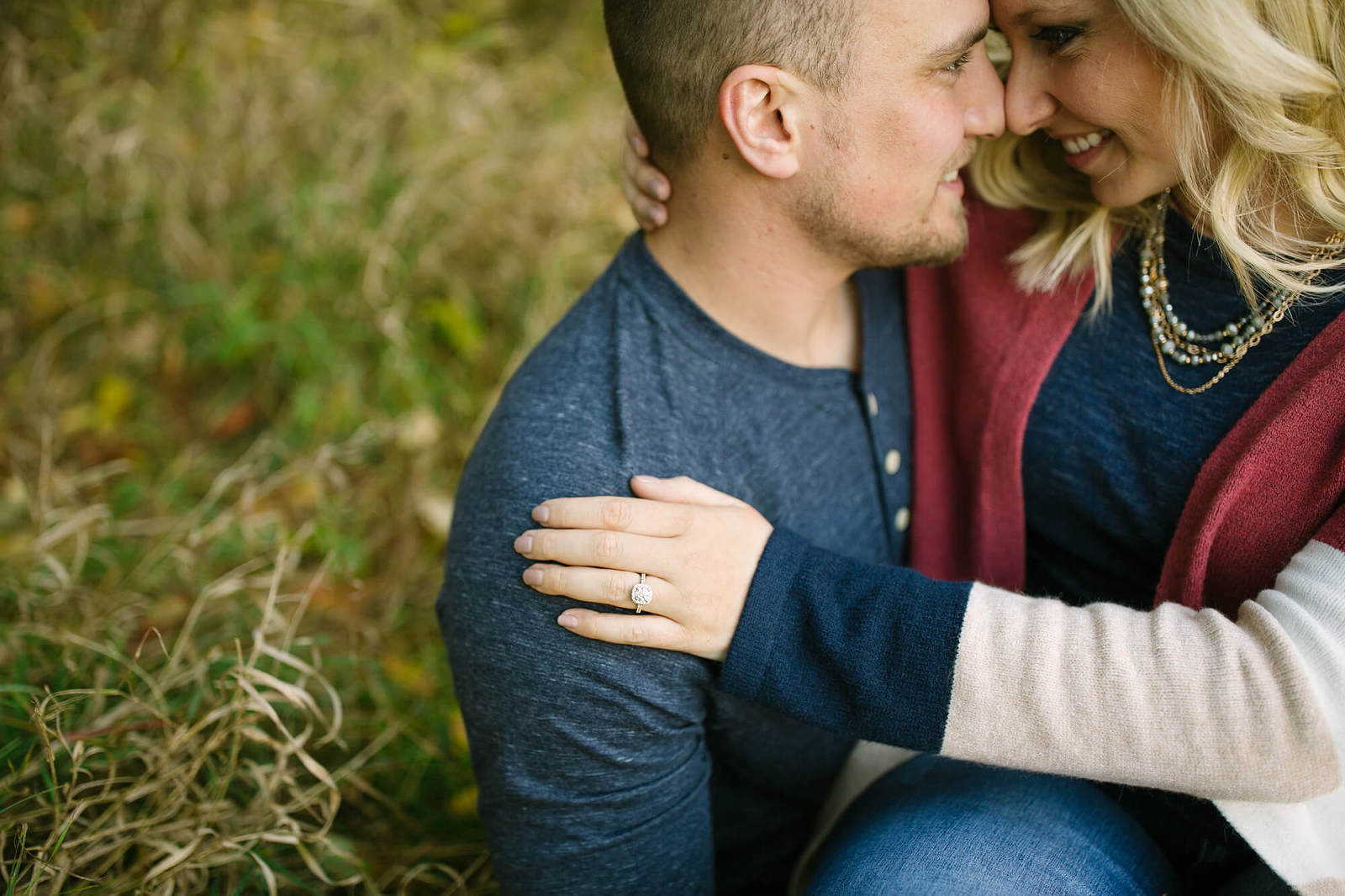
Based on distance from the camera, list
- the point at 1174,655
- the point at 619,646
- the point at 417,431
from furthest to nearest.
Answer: the point at 417,431 < the point at 619,646 < the point at 1174,655

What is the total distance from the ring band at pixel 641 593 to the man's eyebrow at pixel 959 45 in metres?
0.97

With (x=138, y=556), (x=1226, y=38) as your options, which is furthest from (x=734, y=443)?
(x=138, y=556)

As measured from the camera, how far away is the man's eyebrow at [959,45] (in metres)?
1.67

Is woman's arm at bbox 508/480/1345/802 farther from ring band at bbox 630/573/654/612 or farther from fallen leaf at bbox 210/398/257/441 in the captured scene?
fallen leaf at bbox 210/398/257/441

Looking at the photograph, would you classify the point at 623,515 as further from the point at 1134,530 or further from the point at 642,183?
the point at 1134,530

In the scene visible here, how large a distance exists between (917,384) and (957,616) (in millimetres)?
699

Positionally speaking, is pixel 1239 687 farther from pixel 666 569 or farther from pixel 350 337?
pixel 350 337

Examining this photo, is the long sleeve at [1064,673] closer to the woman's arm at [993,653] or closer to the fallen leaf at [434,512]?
the woman's arm at [993,653]

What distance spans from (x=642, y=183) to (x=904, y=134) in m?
0.47

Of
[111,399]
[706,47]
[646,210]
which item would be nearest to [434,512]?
[111,399]

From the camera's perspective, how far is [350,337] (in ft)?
9.96

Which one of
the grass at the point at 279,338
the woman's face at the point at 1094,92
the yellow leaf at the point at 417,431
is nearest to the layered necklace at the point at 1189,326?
the woman's face at the point at 1094,92

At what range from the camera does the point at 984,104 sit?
1771 millimetres

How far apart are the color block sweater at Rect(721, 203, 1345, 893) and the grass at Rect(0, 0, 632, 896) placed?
96 cm
